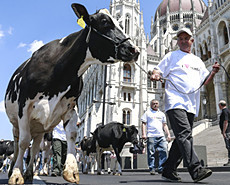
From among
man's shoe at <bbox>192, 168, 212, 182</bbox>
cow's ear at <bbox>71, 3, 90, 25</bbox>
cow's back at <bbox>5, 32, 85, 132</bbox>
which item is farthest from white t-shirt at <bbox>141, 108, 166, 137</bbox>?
cow's ear at <bbox>71, 3, 90, 25</bbox>

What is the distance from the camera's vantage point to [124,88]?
3822cm

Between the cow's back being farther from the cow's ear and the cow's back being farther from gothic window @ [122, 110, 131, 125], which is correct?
gothic window @ [122, 110, 131, 125]

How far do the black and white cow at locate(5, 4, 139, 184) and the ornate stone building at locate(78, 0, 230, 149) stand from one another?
55.2 ft

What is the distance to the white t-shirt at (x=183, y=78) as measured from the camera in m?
3.28

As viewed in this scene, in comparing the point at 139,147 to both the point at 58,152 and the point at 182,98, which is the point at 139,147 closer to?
the point at 58,152

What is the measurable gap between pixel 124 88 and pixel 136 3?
18.5m

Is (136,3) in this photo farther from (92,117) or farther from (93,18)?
(93,18)

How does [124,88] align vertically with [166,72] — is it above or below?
above

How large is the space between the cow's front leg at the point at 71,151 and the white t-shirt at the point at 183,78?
4.41 ft

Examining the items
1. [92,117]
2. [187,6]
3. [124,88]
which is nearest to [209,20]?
[124,88]

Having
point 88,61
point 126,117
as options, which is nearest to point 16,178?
point 88,61

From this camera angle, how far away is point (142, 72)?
39.9m

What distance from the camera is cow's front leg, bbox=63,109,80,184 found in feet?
8.14

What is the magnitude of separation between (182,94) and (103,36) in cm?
137
